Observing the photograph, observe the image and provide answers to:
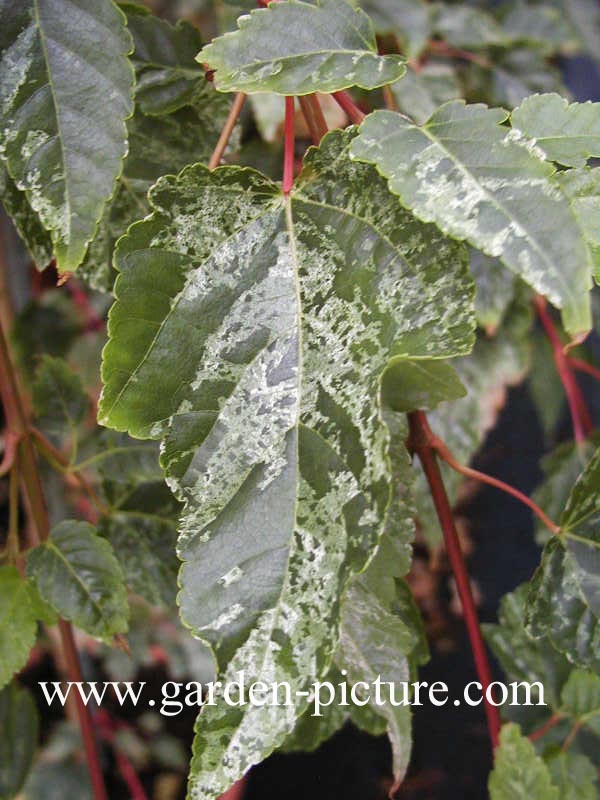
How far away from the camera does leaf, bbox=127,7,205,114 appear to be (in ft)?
1.54

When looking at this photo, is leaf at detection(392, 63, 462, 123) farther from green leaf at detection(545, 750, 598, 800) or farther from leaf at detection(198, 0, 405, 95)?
green leaf at detection(545, 750, 598, 800)

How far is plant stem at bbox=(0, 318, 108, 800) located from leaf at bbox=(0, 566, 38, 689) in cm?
3

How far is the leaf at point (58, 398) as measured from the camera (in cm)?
64

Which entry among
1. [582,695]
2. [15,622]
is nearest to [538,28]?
[582,695]

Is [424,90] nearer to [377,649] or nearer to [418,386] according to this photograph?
[418,386]

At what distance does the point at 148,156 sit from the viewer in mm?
479

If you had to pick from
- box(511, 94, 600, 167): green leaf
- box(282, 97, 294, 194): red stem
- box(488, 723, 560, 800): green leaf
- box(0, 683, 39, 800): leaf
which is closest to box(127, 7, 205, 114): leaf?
box(282, 97, 294, 194): red stem

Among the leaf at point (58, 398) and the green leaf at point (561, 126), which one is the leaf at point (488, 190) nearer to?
the green leaf at point (561, 126)

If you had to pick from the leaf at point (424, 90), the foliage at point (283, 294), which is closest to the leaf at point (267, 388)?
the foliage at point (283, 294)

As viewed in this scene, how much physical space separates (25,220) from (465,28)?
0.64 metres

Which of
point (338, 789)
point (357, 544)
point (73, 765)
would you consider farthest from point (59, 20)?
point (338, 789)

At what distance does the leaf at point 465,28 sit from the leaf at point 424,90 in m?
0.06

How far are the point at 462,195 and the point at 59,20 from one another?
0.22 metres

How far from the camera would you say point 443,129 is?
0.35 meters
